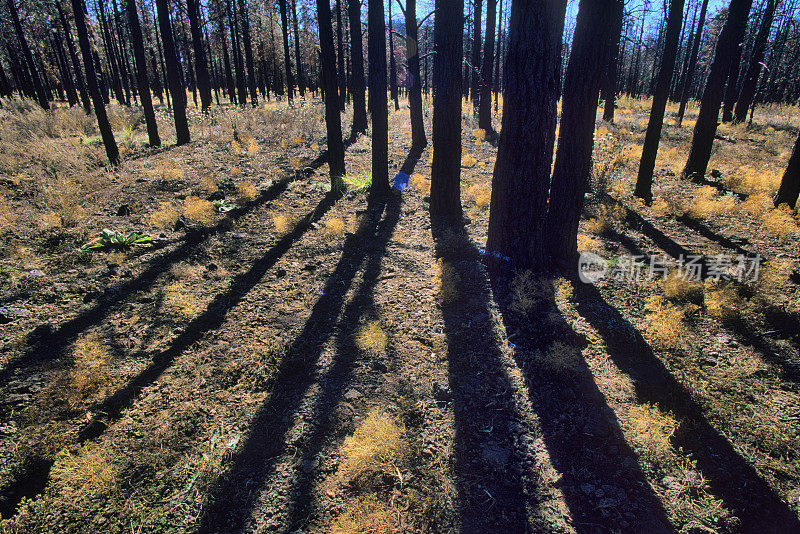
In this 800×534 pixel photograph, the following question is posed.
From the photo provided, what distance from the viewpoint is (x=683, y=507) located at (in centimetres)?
284

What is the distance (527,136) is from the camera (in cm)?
528

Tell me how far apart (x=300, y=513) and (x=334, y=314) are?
279 centimetres

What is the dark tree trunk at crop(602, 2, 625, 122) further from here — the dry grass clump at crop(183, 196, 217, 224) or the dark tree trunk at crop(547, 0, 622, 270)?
the dry grass clump at crop(183, 196, 217, 224)

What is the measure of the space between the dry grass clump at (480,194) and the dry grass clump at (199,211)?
19.7 ft

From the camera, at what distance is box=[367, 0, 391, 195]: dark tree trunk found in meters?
9.20

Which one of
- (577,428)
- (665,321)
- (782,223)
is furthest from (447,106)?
(782,223)

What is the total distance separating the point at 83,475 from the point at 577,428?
429 centimetres

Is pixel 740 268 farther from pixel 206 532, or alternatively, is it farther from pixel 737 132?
pixel 737 132

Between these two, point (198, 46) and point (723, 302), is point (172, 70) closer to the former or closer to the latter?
point (198, 46)

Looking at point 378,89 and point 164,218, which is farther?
point 378,89

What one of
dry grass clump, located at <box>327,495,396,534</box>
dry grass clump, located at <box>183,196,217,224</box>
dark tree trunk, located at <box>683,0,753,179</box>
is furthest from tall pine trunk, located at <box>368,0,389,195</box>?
dark tree trunk, located at <box>683,0,753,179</box>

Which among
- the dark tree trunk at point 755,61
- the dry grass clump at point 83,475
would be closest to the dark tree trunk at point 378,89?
the dry grass clump at point 83,475

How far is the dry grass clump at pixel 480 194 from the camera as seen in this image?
9.01 metres

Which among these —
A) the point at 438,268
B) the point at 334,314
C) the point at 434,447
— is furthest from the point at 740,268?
the point at 334,314
